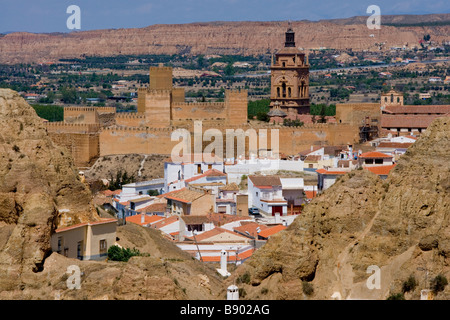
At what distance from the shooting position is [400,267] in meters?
12.8

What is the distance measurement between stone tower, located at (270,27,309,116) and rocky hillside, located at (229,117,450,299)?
42.9 meters

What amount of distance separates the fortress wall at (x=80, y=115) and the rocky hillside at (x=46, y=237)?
2875cm

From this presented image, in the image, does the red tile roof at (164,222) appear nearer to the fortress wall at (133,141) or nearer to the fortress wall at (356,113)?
the fortress wall at (133,141)

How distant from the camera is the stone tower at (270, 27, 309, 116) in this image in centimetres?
5747

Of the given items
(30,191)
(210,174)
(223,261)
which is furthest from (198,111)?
(30,191)

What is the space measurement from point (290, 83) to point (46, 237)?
42.6 m

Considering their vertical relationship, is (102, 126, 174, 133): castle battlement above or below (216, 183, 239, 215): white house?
above

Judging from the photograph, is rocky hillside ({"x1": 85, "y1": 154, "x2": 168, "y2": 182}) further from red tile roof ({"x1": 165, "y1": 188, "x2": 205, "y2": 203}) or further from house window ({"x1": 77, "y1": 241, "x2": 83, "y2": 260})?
house window ({"x1": 77, "y1": 241, "x2": 83, "y2": 260})

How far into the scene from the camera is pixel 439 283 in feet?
40.3

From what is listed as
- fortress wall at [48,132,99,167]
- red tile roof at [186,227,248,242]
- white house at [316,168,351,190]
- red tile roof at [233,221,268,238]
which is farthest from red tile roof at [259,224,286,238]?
fortress wall at [48,132,99,167]

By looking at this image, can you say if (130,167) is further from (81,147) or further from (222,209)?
(222,209)

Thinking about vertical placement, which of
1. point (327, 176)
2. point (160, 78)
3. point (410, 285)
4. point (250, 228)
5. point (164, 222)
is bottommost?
point (164, 222)

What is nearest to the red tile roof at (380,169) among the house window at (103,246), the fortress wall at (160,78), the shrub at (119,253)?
the shrub at (119,253)
